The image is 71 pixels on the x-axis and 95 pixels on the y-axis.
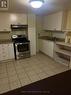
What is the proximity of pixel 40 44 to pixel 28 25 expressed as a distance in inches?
57.5

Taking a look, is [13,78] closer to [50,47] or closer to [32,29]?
[50,47]

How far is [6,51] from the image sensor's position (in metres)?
4.16

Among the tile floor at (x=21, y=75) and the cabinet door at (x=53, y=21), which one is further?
the cabinet door at (x=53, y=21)

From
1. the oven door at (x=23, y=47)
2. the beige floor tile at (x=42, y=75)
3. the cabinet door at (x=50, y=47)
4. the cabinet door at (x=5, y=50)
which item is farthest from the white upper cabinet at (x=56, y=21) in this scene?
the cabinet door at (x=5, y=50)

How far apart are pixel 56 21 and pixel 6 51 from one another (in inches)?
105

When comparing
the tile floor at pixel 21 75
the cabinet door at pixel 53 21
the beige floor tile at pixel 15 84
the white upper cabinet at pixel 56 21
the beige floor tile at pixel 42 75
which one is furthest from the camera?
the cabinet door at pixel 53 21

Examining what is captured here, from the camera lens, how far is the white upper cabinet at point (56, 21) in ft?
12.7

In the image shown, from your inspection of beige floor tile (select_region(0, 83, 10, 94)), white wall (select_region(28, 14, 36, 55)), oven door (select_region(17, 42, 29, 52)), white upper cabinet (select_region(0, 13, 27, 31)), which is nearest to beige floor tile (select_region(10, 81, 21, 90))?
beige floor tile (select_region(0, 83, 10, 94))

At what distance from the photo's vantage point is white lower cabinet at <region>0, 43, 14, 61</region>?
4.08 metres

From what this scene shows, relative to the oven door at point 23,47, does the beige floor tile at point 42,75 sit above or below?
below

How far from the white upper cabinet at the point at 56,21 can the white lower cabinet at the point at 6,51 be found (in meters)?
2.21

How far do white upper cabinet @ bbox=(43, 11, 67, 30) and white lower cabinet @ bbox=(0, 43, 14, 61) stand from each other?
2209 mm

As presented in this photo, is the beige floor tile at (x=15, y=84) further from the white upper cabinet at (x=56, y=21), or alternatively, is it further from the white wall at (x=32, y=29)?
the white upper cabinet at (x=56, y=21)

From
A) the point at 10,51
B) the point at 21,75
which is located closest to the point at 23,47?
the point at 10,51
